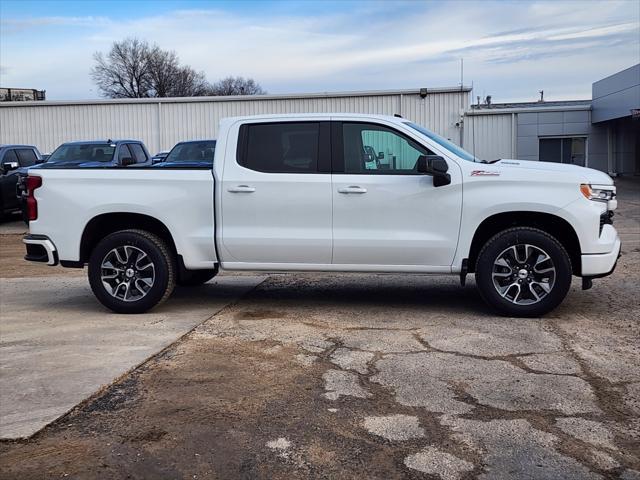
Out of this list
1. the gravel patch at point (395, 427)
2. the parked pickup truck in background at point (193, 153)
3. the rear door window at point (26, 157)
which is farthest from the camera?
the rear door window at point (26, 157)

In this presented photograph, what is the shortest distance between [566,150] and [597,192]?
87.1 feet

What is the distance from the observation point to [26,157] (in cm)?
1902

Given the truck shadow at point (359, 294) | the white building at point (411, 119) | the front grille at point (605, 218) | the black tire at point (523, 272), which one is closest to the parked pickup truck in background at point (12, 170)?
the truck shadow at point (359, 294)

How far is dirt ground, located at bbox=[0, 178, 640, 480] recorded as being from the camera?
150 inches

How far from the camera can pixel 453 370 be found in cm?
537

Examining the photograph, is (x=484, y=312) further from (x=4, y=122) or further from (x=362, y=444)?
(x=4, y=122)

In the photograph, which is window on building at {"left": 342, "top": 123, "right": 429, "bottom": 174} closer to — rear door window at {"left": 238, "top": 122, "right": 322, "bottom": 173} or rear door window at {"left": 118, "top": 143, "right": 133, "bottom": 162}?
rear door window at {"left": 238, "top": 122, "right": 322, "bottom": 173}

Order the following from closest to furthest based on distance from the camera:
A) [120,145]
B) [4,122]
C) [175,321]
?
[175,321], [120,145], [4,122]

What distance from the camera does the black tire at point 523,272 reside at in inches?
267

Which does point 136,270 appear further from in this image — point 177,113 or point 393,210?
point 177,113

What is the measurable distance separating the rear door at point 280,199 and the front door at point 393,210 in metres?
0.17

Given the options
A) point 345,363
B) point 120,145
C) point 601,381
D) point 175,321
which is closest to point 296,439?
point 345,363

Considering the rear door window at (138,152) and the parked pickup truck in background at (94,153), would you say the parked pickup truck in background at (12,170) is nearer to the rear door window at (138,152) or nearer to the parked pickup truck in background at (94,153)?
the parked pickup truck in background at (94,153)

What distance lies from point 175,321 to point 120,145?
10.00m
